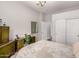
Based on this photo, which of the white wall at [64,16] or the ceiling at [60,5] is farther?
the white wall at [64,16]

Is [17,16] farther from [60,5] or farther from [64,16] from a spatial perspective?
[64,16]

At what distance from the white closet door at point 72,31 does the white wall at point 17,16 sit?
187 centimetres

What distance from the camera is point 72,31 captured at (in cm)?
464

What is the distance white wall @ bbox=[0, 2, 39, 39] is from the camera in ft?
15.2

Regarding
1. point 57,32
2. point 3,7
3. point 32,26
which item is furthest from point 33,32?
point 3,7

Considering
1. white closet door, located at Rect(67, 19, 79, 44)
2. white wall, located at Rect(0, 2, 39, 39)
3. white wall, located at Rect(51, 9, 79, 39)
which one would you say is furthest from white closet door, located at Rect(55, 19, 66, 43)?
white wall, located at Rect(0, 2, 39, 39)

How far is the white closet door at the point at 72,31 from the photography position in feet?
14.6

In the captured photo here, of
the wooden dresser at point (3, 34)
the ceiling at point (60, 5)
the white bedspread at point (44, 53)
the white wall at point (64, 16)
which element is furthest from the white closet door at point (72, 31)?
the wooden dresser at point (3, 34)

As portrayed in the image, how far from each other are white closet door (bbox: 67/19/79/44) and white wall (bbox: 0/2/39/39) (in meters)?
1.87

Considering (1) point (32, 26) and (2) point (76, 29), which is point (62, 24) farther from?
(1) point (32, 26)

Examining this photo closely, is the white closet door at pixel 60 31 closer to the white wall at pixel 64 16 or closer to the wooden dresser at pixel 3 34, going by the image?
the white wall at pixel 64 16

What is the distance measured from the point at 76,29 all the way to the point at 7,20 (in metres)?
2.97

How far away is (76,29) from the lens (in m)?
4.48

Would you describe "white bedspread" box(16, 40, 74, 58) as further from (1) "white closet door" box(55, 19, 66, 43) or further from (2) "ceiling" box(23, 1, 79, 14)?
(1) "white closet door" box(55, 19, 66, 43)
